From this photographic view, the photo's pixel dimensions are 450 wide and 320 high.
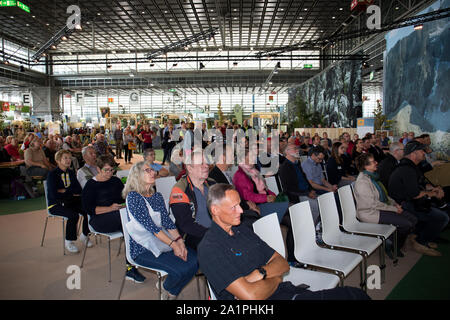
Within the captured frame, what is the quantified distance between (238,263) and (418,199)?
305 cm

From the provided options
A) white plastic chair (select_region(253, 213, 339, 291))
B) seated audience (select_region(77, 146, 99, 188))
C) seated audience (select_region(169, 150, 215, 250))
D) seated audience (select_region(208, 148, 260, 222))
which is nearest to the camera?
white plastic chair (select_region(253, 213, 339, 291))

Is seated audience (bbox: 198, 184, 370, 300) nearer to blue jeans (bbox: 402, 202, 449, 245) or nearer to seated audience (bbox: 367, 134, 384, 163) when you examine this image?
blue jeans (bbox: 402, 202, 449, 245)

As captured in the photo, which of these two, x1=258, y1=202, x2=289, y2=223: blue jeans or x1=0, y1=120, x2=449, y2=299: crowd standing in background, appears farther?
x1=258, y1=202, x2=289, y2=223: blue jeans

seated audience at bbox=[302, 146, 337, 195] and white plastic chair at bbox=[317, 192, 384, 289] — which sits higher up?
seated audience at bbox=[302, 146, 337, 195]

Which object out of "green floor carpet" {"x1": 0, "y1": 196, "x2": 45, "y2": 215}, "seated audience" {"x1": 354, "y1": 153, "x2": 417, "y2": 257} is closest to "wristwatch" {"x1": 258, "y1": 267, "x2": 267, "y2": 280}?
"seated audience" {"x1": 354, "y1": 153, "x2": 417, "y2": 257}

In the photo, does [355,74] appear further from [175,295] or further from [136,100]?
[175,295]

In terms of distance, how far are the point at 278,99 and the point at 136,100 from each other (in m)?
19.8

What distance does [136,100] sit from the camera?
20094mm

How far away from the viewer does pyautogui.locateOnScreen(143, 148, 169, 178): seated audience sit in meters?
4.67

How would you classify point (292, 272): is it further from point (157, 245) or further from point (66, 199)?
point (66, 199)

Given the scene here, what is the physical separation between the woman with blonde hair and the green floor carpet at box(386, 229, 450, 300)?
182 centimetres

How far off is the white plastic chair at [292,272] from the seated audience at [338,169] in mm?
3122
